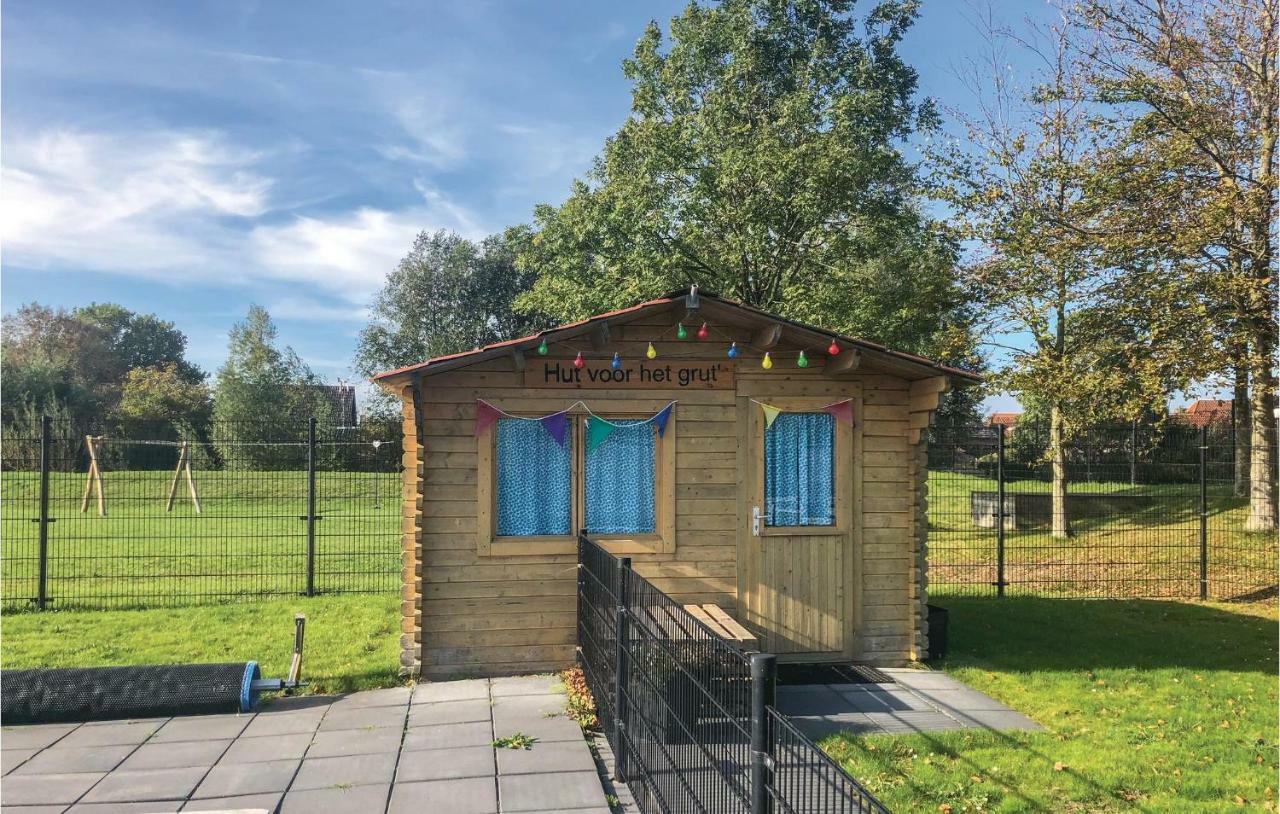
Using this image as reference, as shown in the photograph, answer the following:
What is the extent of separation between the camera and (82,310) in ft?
206

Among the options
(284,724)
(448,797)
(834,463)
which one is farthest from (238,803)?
(834,463)

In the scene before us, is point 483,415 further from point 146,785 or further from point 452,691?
point 146,785

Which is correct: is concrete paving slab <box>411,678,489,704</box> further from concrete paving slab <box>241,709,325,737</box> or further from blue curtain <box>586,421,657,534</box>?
blue curtain <box>586,421,657,534</box>

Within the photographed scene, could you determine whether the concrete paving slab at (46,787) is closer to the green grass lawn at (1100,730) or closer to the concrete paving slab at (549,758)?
the concrete paving slab at (549,758)

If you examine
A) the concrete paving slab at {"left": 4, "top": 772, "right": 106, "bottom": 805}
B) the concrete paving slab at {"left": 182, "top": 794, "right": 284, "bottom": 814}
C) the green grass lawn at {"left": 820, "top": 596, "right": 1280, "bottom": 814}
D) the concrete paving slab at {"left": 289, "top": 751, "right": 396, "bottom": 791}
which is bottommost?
the green grass lawn at {"left": 820, "top": 596, "right": 1280, "bottom": 814}

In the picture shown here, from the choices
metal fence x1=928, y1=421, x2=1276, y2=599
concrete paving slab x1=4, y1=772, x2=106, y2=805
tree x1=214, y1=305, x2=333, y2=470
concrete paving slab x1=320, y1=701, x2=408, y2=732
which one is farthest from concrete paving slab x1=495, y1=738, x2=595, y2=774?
tree x1=214, y1=305, x2=333, y2=470

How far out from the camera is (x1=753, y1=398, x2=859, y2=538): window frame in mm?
7332

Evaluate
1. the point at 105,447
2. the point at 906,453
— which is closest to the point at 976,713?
the point at 906,453

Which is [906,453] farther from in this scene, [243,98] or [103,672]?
[243,98]

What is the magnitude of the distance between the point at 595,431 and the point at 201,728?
3544 millimetres

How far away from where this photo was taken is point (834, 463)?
7.42 metres

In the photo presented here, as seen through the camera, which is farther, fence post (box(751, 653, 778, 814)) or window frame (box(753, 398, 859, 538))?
window frame (box(753, 398, 859, 538))

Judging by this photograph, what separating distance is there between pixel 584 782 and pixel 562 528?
104 inches

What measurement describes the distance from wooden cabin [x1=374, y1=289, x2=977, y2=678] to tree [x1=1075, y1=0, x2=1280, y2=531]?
5548 millimetres
